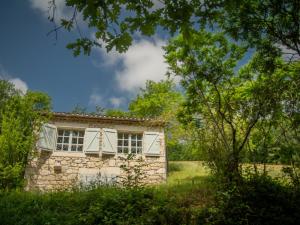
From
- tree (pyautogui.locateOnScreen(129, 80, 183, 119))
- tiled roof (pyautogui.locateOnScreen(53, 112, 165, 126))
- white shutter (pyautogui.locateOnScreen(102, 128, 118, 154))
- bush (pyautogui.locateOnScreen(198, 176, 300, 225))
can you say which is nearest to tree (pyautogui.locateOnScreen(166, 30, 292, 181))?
bush (pyautogui.locateOnScreen(198, 176, 300, 225))

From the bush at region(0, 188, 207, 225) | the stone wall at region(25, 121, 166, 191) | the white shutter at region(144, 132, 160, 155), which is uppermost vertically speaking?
the white shutter at region(144, 132, 160, 155)

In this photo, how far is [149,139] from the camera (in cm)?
1501

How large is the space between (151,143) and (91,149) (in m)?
3.09

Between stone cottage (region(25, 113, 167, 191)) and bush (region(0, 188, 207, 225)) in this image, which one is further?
stone cottage (region(25, 113, 167, 191))

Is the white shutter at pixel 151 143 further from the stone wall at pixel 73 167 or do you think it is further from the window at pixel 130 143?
the window at pixel 130 143

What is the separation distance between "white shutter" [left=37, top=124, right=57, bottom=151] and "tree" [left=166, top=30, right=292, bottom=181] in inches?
268

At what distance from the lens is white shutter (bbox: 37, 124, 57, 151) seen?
13438mm

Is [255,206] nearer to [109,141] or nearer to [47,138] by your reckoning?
[109,141]

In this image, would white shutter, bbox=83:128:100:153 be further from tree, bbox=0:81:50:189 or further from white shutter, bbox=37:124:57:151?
tree, bbox=0:81:50:189

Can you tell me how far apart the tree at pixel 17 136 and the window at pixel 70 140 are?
56.4 inches

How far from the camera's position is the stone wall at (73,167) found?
13.2 metres

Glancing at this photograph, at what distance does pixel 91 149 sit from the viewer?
14312mm

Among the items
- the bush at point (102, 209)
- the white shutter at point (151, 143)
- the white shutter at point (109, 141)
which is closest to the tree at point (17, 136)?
the white shutter at point (109, 141)

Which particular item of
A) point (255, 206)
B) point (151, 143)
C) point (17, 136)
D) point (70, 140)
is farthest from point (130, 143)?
point (255, 206)
